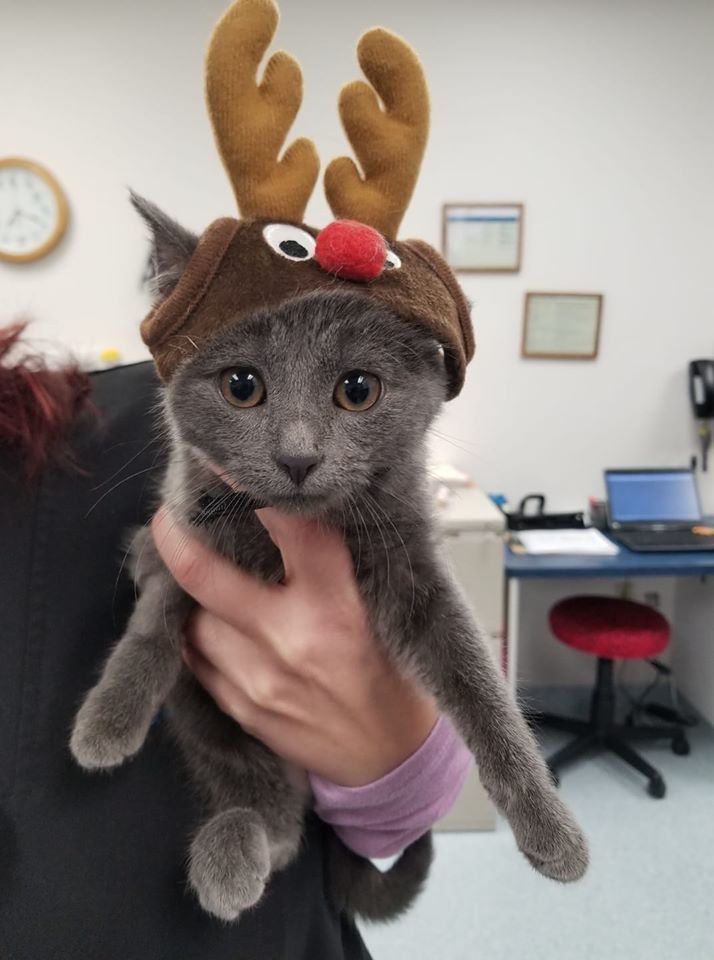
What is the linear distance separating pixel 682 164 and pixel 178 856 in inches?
100.0

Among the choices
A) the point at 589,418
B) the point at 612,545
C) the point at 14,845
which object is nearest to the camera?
the point at 14,845

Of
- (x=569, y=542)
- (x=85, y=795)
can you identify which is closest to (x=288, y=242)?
(x=85, y=795)

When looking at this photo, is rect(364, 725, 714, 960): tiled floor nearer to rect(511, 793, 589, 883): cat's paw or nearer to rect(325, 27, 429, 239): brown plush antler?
rect(511, 793, 589, 883): cat's paw

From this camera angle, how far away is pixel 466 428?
7.92 feet

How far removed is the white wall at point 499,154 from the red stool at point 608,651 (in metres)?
0.62

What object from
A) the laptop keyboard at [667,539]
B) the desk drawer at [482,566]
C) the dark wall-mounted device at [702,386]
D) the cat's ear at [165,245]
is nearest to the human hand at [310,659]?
the cat's ear at [165,245]

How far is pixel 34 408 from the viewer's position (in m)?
0.68

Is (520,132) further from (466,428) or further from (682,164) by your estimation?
(466,428)

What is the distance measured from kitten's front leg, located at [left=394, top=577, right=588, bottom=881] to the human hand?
0.16 feet

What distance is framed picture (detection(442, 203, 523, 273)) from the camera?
224 cm

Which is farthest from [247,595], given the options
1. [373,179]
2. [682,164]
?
[682,164]

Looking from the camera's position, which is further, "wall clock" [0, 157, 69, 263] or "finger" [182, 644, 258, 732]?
"wall clock" [0, 157, 69, 263]

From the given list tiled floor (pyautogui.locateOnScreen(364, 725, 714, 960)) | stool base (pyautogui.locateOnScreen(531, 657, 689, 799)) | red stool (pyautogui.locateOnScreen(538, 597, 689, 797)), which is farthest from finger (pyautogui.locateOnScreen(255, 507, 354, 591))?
stool base (pyautogui.locateOnScreen(531, 657, 689, 799))

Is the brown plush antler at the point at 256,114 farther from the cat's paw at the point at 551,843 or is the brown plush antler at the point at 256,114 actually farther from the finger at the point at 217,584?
the cat's paw at the point at 551,843
